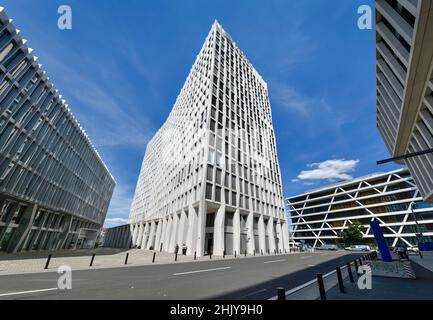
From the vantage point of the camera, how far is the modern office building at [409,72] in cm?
938

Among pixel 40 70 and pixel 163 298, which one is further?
pixel 40 70

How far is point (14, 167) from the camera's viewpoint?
2331 centimetres

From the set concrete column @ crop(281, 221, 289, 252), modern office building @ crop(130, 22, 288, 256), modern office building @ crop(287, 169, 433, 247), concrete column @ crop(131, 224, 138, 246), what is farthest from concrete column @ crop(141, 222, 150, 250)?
modern office building @ crop(287, 169, 433, 247)

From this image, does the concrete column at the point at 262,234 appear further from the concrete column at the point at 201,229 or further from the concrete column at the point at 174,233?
the concrete column at the point at 174,233

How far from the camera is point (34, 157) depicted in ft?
86.9

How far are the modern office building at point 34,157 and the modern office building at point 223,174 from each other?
19.4 m

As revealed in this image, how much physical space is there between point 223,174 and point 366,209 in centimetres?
5849

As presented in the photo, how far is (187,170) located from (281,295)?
102 feet

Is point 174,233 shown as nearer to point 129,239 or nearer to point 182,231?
point 182,231

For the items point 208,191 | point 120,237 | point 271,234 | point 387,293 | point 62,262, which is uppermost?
point 208,191

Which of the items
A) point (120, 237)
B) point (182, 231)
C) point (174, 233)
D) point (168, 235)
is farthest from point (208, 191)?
point (120, 237)

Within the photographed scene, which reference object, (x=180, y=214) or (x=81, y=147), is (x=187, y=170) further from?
(x=81, y=147)

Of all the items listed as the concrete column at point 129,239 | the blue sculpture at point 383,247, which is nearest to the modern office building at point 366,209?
the blue sculpture at point 383,247

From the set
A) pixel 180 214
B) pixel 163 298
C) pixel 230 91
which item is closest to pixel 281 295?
pixel 163 298
